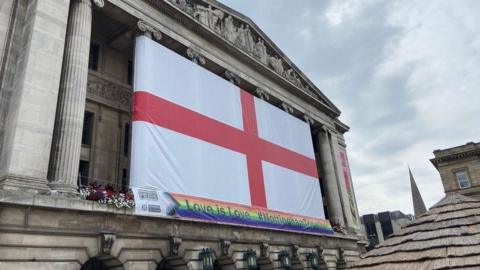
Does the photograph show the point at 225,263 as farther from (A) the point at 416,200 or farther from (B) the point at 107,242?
(A) the point at 416,200

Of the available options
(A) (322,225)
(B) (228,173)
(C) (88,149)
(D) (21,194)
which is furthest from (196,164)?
(A) (322,225)

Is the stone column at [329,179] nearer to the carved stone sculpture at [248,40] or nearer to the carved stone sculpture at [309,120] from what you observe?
the carved stone sculpture at [309,120]

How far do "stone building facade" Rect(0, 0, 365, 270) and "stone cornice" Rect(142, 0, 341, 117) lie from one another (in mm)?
165

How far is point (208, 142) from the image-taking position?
23547mm

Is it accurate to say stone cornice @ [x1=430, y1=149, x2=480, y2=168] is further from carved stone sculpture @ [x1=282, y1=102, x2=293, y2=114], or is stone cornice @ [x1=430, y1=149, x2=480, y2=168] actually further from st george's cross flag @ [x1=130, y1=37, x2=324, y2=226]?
st george's cross flag @ [x1=130, y1=37, x2=324, y2=226]

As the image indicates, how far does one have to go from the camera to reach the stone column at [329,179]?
3706 cm

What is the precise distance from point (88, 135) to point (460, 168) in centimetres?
5223

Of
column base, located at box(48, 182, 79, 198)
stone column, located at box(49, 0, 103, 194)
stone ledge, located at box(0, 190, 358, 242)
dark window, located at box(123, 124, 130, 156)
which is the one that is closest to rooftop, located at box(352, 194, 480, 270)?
stone ledge, located at box(0, 190, 358, 242)

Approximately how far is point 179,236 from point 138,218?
8.19 feet

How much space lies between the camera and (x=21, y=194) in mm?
13727

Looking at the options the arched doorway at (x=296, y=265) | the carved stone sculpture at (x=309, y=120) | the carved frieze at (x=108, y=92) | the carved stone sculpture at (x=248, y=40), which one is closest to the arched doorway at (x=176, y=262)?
Result: the carved frieze at (x=108, y=92)

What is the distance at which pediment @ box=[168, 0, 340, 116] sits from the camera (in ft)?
91.8

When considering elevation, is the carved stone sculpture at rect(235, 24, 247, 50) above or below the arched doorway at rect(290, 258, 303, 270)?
above

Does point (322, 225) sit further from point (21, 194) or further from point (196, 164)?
point (21, 194)
